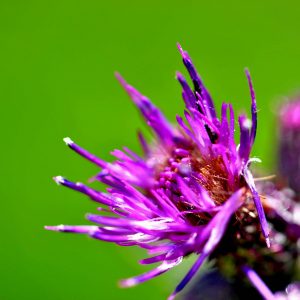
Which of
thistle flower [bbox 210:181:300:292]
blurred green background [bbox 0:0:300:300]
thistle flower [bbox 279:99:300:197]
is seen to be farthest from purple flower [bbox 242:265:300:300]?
blurred green background [bbox 0:0:300:300]

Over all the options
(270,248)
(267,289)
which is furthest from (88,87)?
(267,289)

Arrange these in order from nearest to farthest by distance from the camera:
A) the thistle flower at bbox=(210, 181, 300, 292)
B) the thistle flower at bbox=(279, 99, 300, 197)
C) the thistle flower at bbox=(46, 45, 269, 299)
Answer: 1. the thistle flower at bbox=(46, 45, 269, 299)
2. the thistle flower at bbox=(210, 181, 300, 292)
3. the thistle flower at bbox=(279, 99, 300, 197)

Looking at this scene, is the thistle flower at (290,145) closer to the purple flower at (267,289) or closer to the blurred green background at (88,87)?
the purple flower at (267,289)

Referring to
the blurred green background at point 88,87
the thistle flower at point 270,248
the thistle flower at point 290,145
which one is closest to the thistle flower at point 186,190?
the thistle flower at point 270,248

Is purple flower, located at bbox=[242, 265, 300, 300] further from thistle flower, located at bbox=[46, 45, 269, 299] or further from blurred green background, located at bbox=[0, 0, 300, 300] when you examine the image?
blurred green background, located at bbox=[0, 0, 300, 300]

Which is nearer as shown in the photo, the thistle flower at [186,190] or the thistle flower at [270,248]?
the thistle flower at [186,190]

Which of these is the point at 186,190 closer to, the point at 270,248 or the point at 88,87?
the point at 270,248
